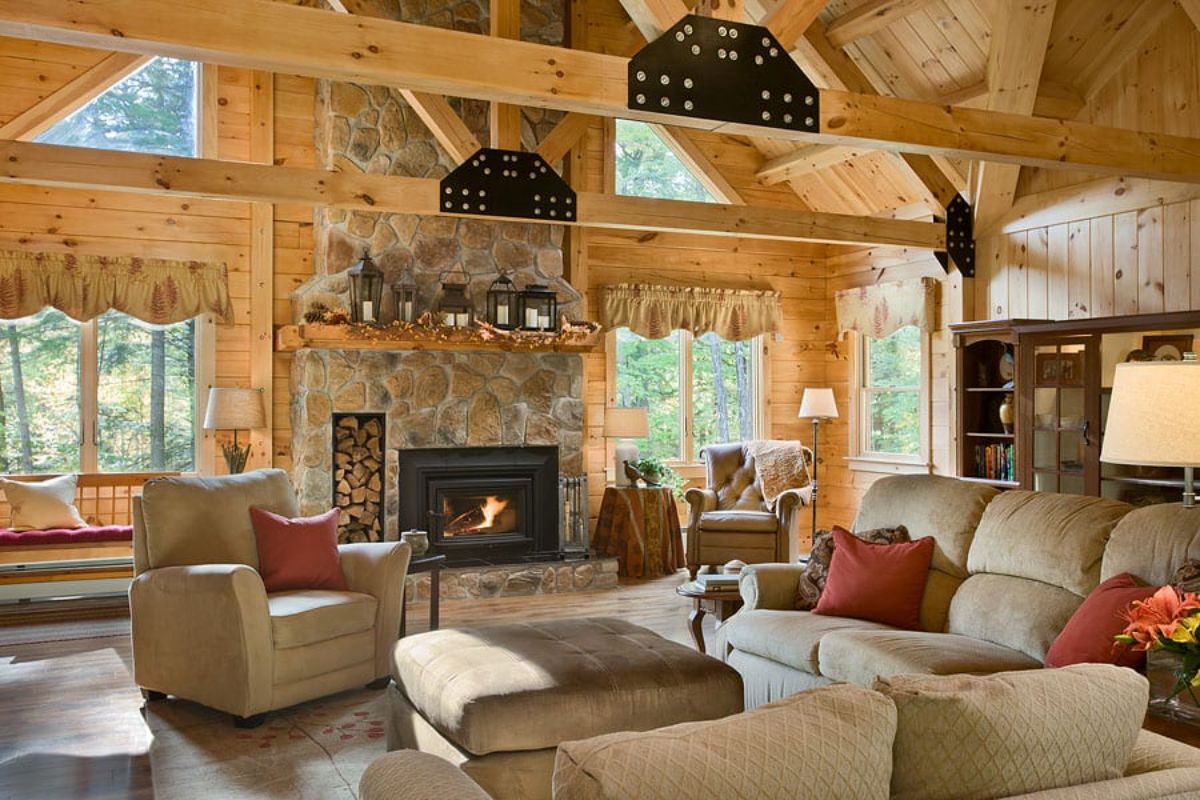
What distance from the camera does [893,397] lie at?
8516mm

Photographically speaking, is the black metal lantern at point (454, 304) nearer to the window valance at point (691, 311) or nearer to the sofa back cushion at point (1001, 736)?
the window valance at point (691, 311)

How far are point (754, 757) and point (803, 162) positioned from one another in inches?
288

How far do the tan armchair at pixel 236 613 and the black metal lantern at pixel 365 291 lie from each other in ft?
6.72

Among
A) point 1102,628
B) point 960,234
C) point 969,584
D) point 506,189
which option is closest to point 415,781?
point 1102,628

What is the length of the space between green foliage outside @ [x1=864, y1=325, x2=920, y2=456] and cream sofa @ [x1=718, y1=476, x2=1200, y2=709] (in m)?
4.21

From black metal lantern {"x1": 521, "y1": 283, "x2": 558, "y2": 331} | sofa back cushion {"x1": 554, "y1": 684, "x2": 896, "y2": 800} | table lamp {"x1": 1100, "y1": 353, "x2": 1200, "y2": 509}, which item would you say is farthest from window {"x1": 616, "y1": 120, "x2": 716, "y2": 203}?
sofa back cushion {"x1": 554, "y1": 684, "x2": 896, "y2": 800}

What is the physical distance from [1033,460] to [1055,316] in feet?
3.45

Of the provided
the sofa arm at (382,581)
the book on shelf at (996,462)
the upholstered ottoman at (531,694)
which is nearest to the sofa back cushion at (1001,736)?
the upholstered ottoman at (531,694)

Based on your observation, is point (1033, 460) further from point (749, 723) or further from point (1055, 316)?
point (749, 723)

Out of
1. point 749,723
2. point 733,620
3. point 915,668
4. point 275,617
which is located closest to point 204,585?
point 275,617

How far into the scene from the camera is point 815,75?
25.3 feet

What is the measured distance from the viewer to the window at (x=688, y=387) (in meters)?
8.43

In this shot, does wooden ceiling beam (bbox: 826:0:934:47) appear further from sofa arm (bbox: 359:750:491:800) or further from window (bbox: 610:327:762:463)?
sofa arm (bbox: 359:750:491:800)

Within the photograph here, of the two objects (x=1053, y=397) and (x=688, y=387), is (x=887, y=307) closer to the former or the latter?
(x=688, y=387)
